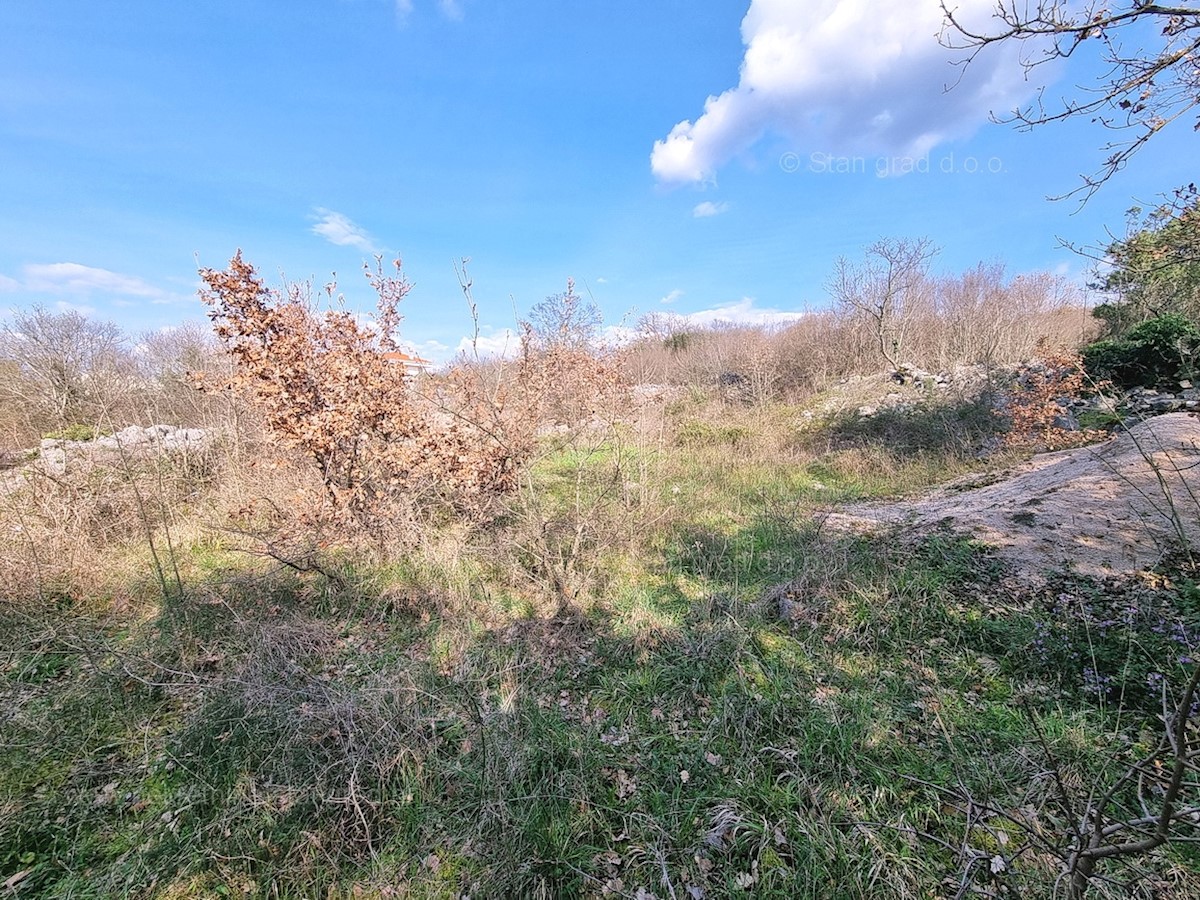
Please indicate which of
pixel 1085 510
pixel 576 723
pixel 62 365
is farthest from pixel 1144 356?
pixel 62 365

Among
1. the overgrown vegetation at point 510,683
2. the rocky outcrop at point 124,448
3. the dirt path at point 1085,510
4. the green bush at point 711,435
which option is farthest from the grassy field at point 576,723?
the green bush at point 711,435

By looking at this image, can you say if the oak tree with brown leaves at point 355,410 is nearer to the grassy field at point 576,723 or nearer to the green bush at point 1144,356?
the grassy field at point 576,723

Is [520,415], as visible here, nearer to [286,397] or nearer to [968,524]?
[286,397]

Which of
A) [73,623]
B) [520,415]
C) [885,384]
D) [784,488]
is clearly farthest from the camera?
[885,384]

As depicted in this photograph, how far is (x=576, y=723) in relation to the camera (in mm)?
2969

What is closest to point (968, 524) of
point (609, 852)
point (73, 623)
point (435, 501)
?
point (609, 852)

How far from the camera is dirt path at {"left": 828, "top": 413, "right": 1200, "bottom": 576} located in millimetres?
3535

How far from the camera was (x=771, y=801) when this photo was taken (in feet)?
7.66

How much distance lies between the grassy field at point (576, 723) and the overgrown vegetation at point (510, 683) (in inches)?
0.7

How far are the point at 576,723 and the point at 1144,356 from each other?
1201 centimetres

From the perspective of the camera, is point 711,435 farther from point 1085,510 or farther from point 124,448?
point 124,448

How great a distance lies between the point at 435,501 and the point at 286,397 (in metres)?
1.90

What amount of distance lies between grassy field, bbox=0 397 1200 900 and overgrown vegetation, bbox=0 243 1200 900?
19mm

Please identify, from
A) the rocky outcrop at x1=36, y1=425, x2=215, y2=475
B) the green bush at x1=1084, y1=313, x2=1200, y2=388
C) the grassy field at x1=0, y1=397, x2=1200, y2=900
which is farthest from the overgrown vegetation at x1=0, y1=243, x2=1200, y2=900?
the green bush at x1=1084, y1=313, x2=1200, y2=388
